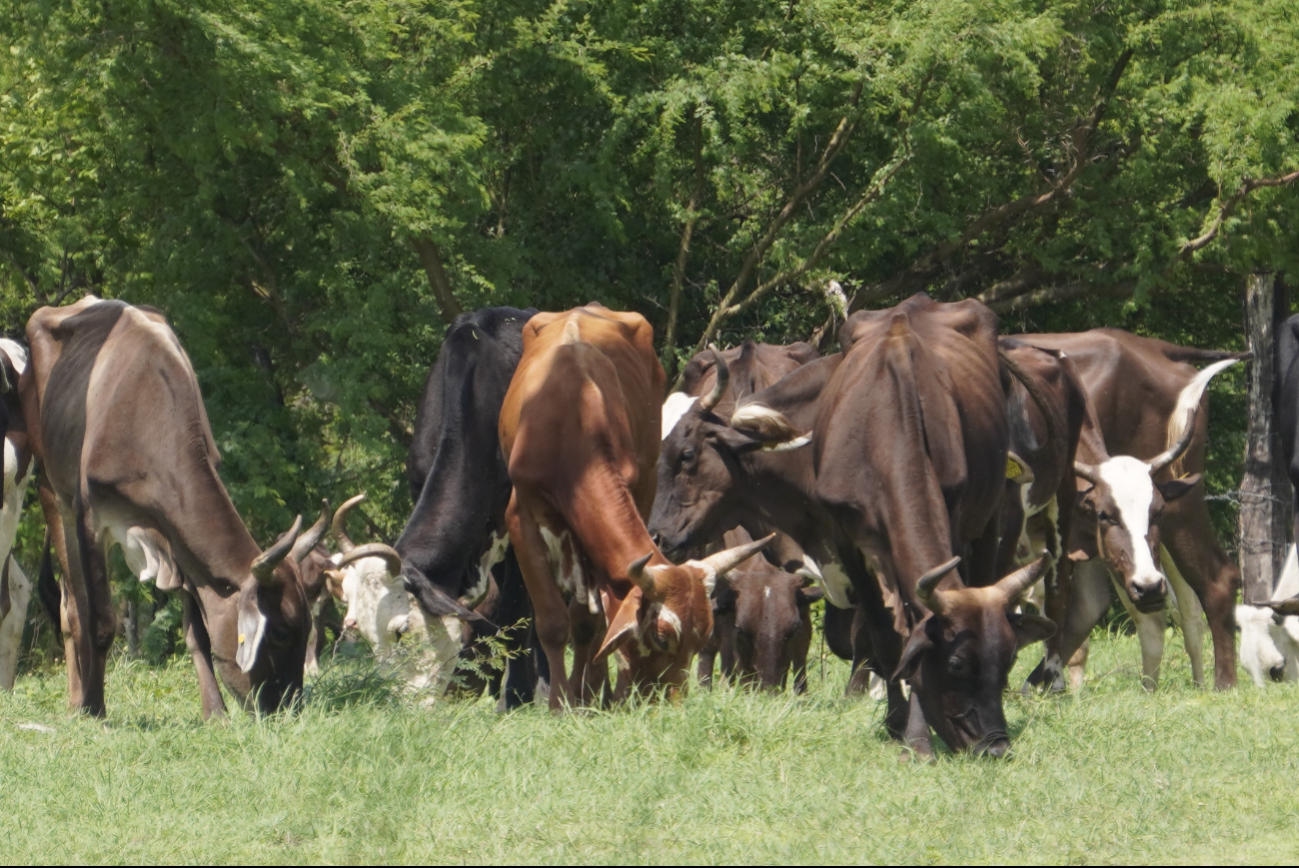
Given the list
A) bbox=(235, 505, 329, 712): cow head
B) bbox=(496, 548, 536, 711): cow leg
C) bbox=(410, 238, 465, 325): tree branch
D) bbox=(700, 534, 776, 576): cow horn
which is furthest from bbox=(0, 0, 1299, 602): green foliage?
bbox=(700, 534, 776, 576): cow horn

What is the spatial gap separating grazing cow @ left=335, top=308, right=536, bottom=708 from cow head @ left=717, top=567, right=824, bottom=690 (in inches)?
51.1

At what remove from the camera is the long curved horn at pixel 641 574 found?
25.0ft

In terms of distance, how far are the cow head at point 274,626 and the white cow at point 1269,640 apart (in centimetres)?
661

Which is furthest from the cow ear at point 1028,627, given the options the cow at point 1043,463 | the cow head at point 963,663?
the cow at point 1043,463

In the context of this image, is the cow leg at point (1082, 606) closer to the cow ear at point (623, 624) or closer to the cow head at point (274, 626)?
the cow ear at point (623, 624)

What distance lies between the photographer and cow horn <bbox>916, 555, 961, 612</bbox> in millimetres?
6633

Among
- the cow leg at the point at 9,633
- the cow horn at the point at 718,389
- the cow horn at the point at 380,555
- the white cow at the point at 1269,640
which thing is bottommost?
the white cow at the point at 1269,640

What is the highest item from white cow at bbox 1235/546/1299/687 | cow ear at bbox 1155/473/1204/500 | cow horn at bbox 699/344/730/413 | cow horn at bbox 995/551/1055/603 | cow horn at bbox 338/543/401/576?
cow horn at bbox 699/344/730/413

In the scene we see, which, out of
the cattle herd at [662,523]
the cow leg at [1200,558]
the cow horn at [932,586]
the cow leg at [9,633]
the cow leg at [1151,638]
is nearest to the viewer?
the cow horn at [932,586]

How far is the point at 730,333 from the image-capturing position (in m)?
16.9

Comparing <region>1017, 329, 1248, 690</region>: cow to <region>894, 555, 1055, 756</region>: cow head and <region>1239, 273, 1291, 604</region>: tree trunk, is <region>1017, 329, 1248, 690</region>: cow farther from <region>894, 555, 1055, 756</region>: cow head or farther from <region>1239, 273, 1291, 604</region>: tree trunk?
<region>1239, 273, 1291, 604</region>: tree trunk

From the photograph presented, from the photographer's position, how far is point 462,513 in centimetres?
941

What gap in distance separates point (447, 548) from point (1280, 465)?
9817 millimetres

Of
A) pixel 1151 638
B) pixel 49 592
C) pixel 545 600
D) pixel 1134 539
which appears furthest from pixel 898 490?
pixel 49 592
